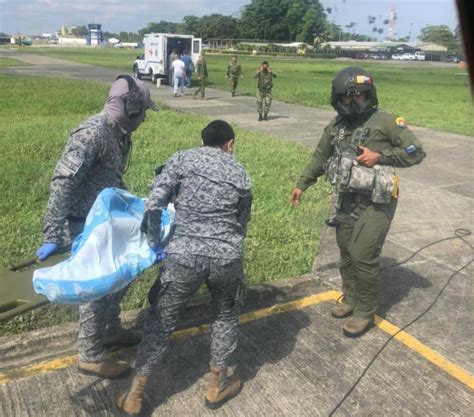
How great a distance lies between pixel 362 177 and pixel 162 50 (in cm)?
2316

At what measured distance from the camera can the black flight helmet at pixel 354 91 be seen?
3.74 meters

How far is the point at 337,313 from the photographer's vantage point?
4.21 m

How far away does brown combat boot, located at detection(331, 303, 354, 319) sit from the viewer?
4207 millimetres

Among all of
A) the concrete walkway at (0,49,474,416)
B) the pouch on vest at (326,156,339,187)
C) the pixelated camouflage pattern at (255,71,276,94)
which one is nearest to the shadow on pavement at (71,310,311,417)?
the concrete walkway at (0,49,474,416)

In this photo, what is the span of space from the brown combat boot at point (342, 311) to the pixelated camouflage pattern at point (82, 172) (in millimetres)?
2004

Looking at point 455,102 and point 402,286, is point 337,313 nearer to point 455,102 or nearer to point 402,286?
point 402,286

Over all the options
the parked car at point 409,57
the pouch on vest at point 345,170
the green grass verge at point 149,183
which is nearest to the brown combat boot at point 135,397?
the green grass verge at point 149,183

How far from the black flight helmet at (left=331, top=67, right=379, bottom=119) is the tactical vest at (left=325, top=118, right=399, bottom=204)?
12cm

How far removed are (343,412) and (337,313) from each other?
114 cm

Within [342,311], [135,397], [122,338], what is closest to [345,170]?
[342,311]

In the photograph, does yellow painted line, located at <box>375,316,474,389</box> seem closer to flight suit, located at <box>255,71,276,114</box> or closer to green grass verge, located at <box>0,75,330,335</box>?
green grass verge, located at <box>0,75,330,335</box>

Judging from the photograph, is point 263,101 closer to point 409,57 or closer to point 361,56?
point 361,56

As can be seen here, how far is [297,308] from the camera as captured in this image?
172 inches

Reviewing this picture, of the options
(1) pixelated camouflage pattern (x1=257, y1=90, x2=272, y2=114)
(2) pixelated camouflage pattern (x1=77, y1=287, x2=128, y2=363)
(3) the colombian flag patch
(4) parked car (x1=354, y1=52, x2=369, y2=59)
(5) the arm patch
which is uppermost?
(4) parked car (x1=354, y1=52, x2=369, y2=59)
